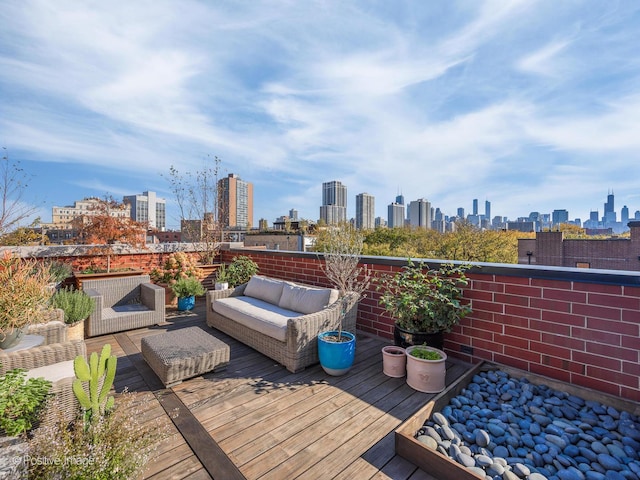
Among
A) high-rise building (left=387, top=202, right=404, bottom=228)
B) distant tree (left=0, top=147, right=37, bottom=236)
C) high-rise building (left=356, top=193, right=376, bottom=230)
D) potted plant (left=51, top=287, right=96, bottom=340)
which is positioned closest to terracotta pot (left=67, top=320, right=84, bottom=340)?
potted plant (left=51, top=287, right=96, bottom=340)

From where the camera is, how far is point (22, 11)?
13.5 feet

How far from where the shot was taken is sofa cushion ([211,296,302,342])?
342 cm

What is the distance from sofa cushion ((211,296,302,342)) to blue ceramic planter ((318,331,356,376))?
1.57 ft

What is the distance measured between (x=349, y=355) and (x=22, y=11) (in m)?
6.58

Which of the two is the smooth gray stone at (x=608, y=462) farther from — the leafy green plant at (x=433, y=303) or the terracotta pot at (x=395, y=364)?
the terracotta pot at (x=395, y=364)

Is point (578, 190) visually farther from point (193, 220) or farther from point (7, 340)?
point (7, 340)

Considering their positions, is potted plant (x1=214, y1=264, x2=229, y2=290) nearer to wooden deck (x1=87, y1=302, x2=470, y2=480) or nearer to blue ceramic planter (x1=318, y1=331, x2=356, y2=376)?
wooden deck (x1=87, y1=302, x2=470, y2=480)

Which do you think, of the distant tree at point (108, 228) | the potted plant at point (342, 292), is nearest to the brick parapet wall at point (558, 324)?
the potted plant at point (342, 292)

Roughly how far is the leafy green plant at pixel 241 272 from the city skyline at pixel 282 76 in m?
3.30

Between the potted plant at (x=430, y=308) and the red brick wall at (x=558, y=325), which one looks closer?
the red brick wall at (x=558, y=325)

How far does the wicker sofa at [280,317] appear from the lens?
3183mm

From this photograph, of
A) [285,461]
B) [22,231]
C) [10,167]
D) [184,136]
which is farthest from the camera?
[184,136]

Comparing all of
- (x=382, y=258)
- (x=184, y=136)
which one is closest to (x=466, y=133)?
(x=382, y=258)

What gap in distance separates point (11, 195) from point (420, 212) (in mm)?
37602
